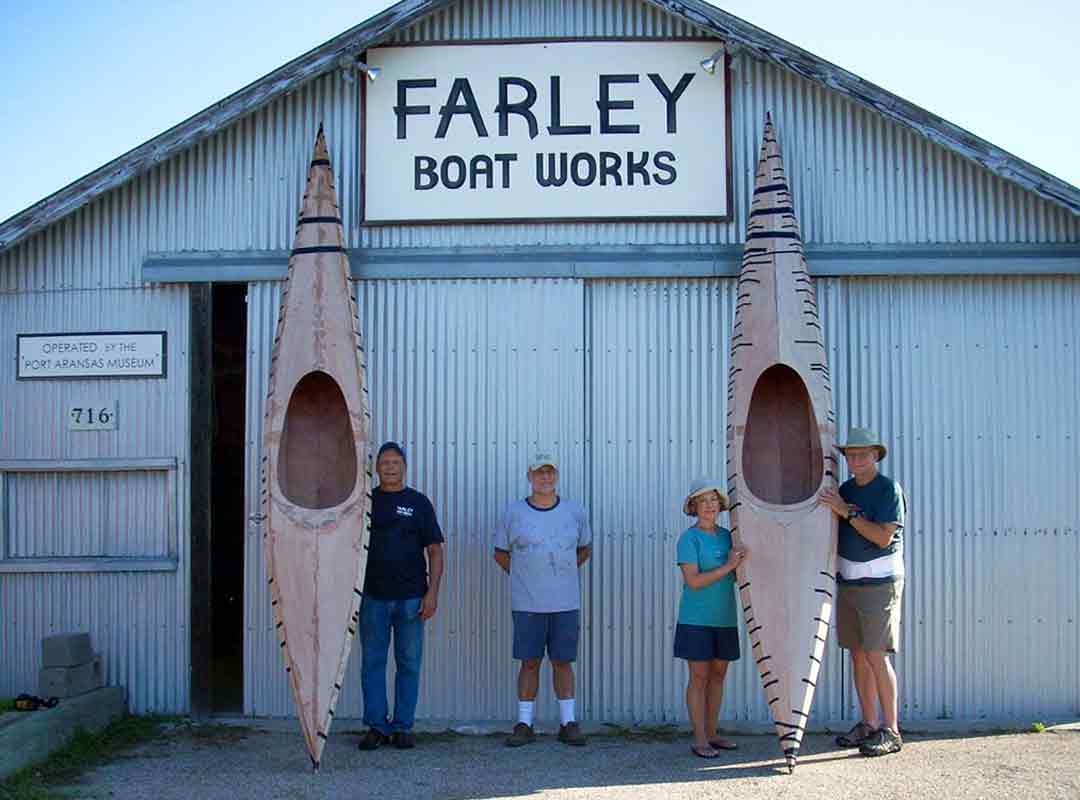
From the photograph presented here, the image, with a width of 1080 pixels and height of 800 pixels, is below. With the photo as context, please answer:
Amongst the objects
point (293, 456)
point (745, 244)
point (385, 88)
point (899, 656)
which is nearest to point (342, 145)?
point (385, 88)

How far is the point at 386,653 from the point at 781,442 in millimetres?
2835

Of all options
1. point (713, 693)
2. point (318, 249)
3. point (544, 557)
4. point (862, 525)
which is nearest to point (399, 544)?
point (544, 557)

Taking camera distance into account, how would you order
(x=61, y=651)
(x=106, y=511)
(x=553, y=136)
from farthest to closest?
1. (x=106, y=511)
2. (x=553, y=136)
3. (x=61, y=651)

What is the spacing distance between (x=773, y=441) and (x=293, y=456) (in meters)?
3.13

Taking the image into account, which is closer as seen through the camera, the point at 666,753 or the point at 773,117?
the point at 666,753

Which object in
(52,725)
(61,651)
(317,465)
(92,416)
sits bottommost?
→ (52,725)

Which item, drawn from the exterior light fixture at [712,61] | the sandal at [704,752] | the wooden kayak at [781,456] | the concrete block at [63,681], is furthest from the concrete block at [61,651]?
the exterior light fixture at [712,61]

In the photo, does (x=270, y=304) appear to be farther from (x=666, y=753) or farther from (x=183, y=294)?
(x=666, y=753)

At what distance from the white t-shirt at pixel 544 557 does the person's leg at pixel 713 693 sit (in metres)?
0.94

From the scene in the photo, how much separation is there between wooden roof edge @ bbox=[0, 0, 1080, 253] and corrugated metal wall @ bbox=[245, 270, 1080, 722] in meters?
1.20

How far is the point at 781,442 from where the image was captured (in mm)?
7688

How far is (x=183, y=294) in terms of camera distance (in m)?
8.39

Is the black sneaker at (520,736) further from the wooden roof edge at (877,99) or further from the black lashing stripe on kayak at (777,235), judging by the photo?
the wooden roof edge at (877,99)

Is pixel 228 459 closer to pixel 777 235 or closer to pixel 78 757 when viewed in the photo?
pixel 78 757
